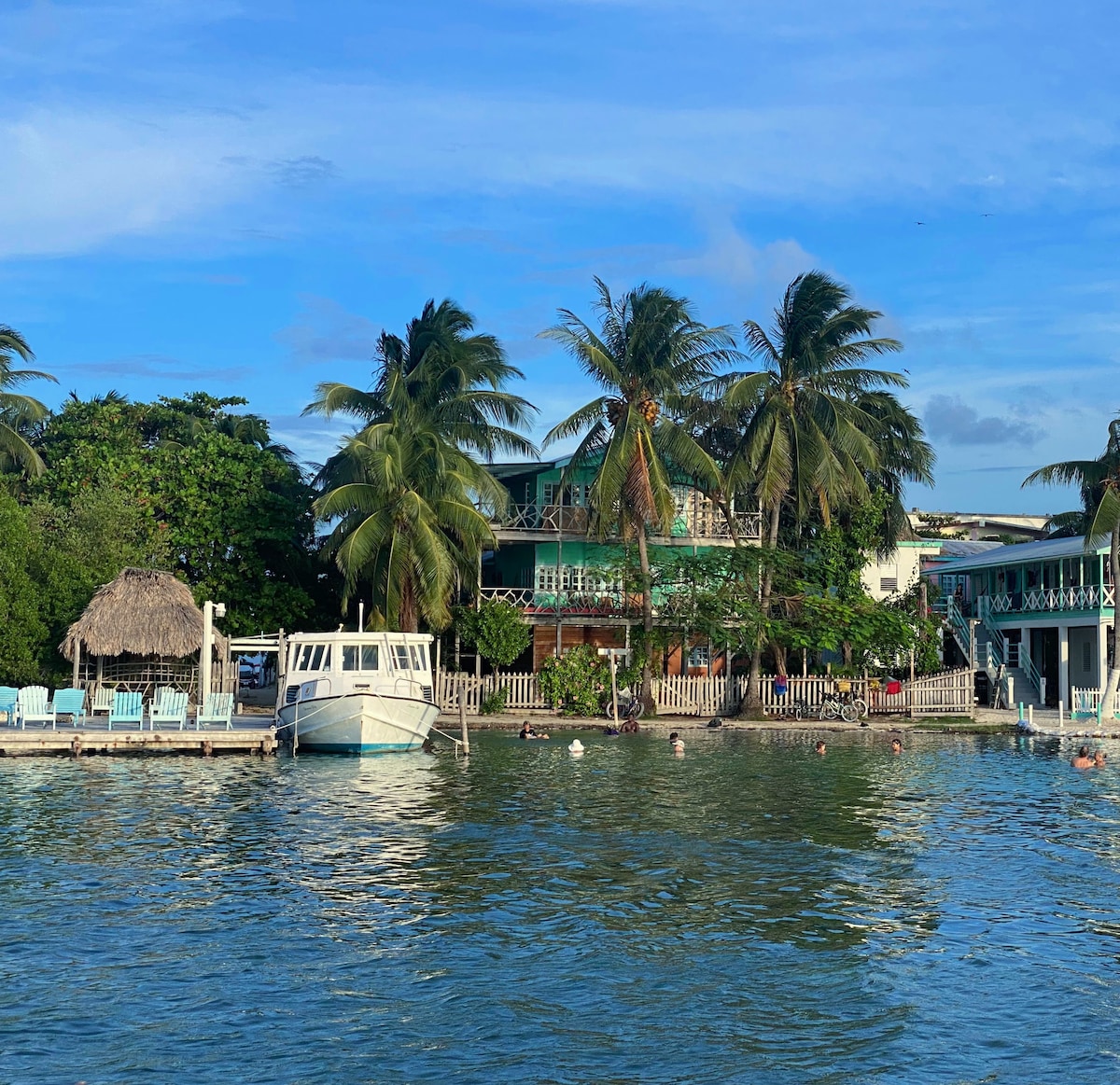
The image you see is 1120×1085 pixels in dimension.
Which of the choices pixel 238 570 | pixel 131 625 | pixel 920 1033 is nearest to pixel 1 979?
pixel 920 1033

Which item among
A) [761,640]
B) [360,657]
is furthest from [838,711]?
[360,657]

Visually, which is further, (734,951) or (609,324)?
(609,324)

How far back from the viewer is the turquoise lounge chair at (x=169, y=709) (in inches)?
1264

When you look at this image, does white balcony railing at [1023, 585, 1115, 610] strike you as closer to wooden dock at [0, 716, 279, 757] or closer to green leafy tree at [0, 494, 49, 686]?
wooden dock at [0, 716, 279, 757]

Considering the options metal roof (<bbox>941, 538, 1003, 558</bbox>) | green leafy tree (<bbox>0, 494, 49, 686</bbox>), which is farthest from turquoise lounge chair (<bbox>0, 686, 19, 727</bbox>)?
metal roof (<bbox>941, 538, 1003, 558</bbox>)

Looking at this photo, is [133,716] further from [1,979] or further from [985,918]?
[985,918]

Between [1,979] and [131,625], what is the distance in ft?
79.9

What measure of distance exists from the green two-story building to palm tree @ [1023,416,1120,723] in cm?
1067

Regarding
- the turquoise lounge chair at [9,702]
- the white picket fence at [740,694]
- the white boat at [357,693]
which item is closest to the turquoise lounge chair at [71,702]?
the turquoise lounge chair at [9,702]

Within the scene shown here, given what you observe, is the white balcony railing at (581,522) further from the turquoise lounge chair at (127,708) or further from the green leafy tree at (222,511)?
the turquoise lounge chair at (127,708)

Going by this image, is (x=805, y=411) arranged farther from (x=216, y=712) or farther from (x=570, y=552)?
(x=216, y=712)

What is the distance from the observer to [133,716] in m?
32.2

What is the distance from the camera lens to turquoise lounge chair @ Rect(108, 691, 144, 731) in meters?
32.1

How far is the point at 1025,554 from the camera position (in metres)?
49.8
